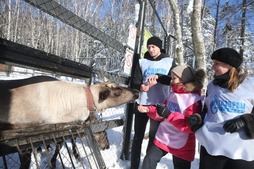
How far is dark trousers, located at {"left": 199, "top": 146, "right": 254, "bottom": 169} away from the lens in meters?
2.34

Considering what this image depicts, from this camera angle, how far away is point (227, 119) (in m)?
2.45

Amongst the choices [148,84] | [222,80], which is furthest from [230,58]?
[148,84]

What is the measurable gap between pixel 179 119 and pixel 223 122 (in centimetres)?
55

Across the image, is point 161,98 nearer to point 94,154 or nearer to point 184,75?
point 184,75

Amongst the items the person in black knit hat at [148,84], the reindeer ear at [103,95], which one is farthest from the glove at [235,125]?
the reindeer ear at [103,95]

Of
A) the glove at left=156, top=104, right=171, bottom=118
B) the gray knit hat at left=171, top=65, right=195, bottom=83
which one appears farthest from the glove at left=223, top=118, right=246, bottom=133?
the gray knit hat at left=171, top=65, right=195, bottom=83

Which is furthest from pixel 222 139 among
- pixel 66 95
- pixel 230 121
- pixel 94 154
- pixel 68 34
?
pixel 68 34

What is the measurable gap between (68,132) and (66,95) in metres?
0.85

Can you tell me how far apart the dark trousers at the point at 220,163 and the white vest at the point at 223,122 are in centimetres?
6

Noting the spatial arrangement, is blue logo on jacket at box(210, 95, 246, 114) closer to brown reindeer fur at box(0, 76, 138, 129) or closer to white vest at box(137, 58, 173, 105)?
white vest at box(137, 58, 173, 105)

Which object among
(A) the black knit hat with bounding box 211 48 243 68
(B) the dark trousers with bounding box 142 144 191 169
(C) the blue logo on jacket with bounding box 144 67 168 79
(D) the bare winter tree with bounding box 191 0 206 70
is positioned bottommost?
(B) the dark trousers with bounding box 142 144 191 169

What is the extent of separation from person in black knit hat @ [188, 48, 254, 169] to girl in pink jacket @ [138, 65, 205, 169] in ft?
0.87

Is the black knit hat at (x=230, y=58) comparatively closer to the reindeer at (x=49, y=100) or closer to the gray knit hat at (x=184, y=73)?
the gray knit hat at (x=184, y=73)

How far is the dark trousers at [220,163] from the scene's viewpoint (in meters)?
2.34
